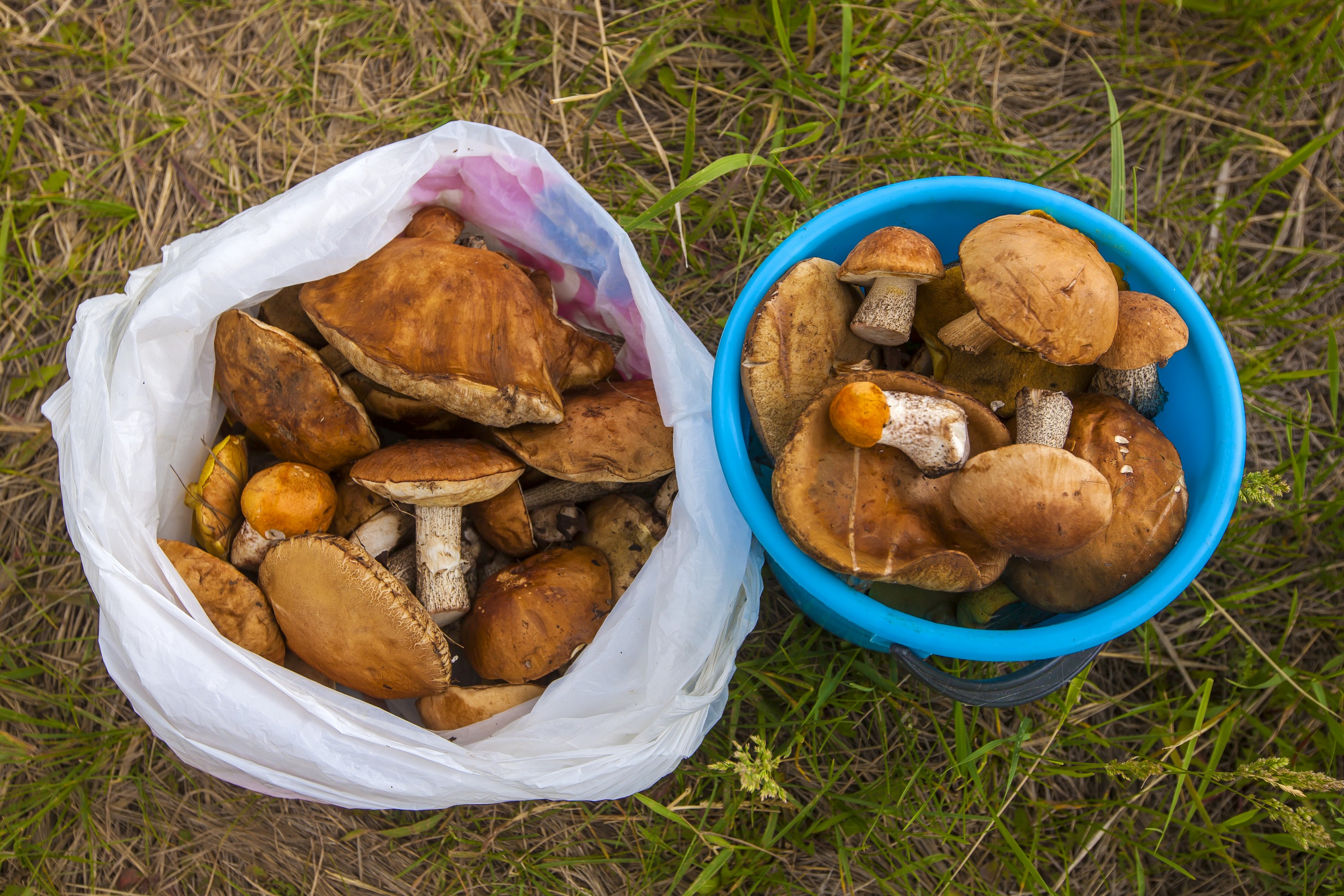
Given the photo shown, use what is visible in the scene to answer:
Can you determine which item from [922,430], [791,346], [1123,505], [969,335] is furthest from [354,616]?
[1123,505]

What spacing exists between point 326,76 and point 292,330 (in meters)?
0.97

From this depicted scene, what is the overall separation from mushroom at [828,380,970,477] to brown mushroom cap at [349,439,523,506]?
2.28 ft

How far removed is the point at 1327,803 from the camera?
2043 mm

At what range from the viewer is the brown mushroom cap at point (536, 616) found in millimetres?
1719

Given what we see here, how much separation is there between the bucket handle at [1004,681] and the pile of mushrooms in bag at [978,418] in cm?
13

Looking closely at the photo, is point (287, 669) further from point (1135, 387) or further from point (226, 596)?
point (1135, 387)

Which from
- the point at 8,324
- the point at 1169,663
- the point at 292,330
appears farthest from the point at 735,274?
the point at 8,324

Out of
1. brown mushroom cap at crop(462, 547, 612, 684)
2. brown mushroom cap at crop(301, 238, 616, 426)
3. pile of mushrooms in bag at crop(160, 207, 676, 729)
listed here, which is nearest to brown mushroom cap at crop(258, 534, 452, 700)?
pile of mushrooms in bag at crop(160, 207, 676, 729)

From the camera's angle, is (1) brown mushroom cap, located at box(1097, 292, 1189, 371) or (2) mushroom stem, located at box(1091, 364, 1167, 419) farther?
(2) mushroom stem, located at box(1091, 364, 1167, 419)

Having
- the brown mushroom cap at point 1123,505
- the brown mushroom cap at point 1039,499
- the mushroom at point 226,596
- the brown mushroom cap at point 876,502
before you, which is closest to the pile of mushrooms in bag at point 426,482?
the mushroom at point 226,596

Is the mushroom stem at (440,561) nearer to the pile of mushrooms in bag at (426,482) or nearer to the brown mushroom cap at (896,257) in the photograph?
the pile of mushrooms in bag at (426,482)

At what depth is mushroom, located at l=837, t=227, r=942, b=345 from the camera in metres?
1.49

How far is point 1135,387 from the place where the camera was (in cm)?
164

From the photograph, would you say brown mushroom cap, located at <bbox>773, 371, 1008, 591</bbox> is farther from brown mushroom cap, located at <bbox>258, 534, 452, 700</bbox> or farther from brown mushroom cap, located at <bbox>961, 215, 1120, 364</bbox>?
brown mushroom cap, located at <bbox>258, 534, 452, 700</bbox>
